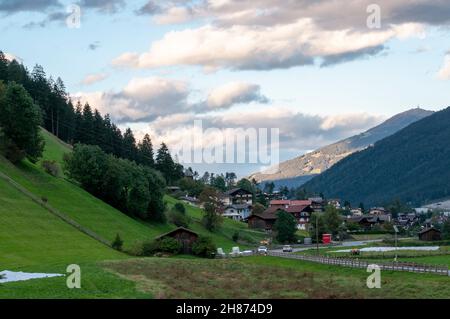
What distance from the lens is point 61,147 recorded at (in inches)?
6914

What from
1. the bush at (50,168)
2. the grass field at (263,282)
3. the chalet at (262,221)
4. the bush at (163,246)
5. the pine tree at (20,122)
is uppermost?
the pine tree at (20,122)

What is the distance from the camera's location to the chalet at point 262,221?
194000 mm

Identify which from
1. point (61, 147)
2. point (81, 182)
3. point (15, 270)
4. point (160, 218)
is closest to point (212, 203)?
point (160, 218)

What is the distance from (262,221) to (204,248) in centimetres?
8908

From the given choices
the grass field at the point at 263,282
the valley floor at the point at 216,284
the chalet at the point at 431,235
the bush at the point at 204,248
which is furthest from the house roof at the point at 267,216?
the valley floor at the point at 216,284

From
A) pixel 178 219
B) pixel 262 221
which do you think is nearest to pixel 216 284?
pixel 178 219

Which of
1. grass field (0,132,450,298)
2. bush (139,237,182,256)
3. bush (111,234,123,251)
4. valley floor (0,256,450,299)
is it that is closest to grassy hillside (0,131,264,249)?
grass field (0,132,450,298)

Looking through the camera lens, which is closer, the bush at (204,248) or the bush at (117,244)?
the bush at (117,244)

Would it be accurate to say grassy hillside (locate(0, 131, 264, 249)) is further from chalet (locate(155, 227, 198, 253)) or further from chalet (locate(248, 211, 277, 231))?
chalet (locate(248, 211, 277, 231))

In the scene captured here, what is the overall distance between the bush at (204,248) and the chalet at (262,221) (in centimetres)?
8338

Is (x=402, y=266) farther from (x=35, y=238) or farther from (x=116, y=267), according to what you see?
(x=35, y=238)

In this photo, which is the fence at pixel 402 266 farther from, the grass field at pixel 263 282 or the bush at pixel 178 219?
the bush at pixel 178 219

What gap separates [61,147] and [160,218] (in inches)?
1769
